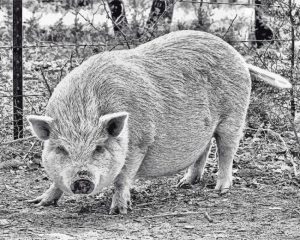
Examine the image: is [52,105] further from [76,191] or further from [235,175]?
[235,175]

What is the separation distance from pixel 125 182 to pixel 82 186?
73cm

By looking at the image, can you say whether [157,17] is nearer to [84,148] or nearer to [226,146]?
[226,146]

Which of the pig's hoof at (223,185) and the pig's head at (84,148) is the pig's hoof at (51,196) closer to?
the pig's head at (84,148)

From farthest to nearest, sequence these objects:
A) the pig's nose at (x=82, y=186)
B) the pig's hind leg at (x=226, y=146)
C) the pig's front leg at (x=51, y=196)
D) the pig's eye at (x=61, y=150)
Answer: the pig's hind leg at (x=226, y=146) < the pig's front leg at (x=51, y=196) < the pig's eye at (x=61, y=150) < the pig's nose at (x=82, y=186)

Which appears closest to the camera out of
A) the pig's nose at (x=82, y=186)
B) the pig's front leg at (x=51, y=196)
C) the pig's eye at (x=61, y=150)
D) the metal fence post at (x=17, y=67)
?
the pig's nose at (x=82, y=186)

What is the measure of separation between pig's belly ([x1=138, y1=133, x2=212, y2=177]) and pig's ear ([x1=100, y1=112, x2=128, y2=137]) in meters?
0.56

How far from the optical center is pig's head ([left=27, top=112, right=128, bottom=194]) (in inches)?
195

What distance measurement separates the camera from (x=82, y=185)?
482 centimetres

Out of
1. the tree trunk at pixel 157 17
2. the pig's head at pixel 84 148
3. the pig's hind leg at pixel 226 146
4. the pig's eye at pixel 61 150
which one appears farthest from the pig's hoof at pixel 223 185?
the tree trunk at pixel 157 17

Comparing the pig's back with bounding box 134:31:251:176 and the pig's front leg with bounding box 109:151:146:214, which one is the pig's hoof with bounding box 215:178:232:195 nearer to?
the pig's back with bounding box 134:31:251:176

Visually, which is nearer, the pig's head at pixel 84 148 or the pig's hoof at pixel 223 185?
the pig's head at pixel 84 148

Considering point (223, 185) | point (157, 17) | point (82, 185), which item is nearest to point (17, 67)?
point (157, 17)

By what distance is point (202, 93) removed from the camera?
6008 millimetres

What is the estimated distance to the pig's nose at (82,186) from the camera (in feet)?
15.9
